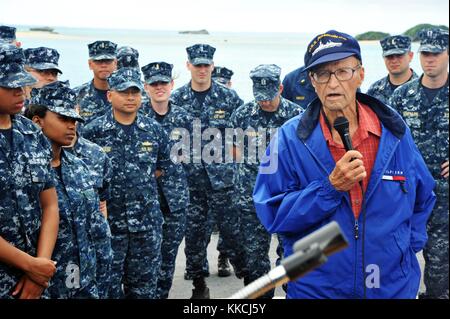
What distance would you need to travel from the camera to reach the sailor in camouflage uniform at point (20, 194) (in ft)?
10.7

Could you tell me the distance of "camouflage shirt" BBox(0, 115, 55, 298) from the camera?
325 cm

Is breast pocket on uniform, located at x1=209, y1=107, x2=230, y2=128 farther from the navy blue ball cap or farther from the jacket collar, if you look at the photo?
the navy blue ball cap

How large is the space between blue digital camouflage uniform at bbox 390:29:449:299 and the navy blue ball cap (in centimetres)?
353

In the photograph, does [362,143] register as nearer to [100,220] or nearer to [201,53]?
[100,220]

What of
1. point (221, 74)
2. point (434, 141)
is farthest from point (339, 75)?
point (221, 74)

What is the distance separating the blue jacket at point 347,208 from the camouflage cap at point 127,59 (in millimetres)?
4371

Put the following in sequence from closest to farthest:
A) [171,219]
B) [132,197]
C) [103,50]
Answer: [132,197], [171,219], [103,50]

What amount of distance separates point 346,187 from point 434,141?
3.83 metres

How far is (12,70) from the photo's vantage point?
3.33 meters

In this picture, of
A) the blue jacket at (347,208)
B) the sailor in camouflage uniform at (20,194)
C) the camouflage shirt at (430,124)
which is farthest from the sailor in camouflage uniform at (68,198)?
the camouflage shirt at (430,124)

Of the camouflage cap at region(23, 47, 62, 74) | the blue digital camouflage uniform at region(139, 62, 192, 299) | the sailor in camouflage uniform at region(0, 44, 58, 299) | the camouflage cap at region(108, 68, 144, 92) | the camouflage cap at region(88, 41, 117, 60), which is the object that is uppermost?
the camouflage cap at region(88, 41, 117, 60)

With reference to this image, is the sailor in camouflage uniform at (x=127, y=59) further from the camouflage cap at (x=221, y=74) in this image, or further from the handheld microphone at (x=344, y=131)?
the handheld microphone at (x=344, y=131)

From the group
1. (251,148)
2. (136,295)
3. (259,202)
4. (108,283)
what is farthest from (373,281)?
(251,148)

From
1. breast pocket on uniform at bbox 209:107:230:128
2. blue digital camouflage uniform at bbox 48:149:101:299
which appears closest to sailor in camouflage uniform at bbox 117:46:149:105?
breast pocket on uniform at bbox 209:107:230:128
